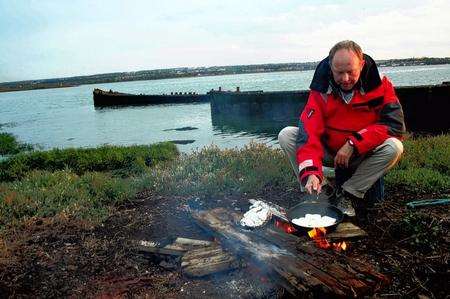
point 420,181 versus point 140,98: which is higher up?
point 140,98

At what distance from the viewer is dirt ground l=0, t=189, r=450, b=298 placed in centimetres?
366

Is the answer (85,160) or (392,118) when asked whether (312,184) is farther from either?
(85,160)

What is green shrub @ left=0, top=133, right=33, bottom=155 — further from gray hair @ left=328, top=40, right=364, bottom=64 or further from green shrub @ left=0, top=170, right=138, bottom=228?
gray hair @ left=328, top=40, right=364, bottom=64

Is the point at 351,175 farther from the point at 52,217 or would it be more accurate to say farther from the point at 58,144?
the point at 58,144

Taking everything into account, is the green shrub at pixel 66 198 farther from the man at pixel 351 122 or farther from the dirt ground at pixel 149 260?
the man at pixel 351 122

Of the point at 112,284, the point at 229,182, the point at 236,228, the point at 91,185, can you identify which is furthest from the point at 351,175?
the point at 91,185

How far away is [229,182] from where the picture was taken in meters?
6.83

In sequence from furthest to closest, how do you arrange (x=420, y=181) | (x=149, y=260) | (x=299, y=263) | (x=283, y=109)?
(x=283, y=109) < (x=420, y=181) < (x=149, y=260) < (x=299, y=263)

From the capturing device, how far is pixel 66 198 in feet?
21.9

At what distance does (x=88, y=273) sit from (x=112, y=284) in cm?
43

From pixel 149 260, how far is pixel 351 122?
288 cm

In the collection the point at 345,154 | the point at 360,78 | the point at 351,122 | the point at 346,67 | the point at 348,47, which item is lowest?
the point at 345,154

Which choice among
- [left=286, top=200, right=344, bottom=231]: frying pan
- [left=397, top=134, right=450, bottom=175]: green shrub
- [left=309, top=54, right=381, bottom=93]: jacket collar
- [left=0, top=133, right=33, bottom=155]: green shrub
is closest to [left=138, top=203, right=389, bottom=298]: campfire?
[left=286, top=200, right=344, bottom=231]: frying pan

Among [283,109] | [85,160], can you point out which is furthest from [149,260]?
[283,109]
